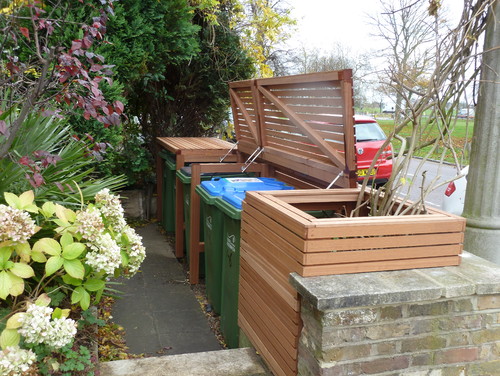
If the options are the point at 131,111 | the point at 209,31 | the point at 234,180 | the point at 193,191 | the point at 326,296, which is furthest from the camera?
the point at 131,111

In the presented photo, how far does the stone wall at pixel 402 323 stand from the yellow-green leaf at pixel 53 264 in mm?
1118

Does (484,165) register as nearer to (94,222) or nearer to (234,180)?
(234,180)

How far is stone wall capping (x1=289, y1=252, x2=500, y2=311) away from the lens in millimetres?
2178

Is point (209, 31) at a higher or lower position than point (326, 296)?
higher

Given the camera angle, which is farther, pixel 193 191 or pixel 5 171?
pixel 193 191

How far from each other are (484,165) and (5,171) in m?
3.04

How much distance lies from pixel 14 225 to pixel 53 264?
0.25 metres

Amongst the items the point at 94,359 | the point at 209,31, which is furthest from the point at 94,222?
the point at 209,31

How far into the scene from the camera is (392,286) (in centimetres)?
229

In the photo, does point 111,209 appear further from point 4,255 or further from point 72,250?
point 4,255

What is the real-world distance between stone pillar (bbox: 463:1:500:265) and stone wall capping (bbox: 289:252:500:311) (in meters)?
→ 0.86

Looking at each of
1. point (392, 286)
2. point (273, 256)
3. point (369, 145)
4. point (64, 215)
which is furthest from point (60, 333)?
point (369, 145)

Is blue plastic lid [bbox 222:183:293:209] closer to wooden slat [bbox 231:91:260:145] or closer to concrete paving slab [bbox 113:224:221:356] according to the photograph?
wooden slat [bbox 231:91:260:145]

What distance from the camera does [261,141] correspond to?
545 centimetres
